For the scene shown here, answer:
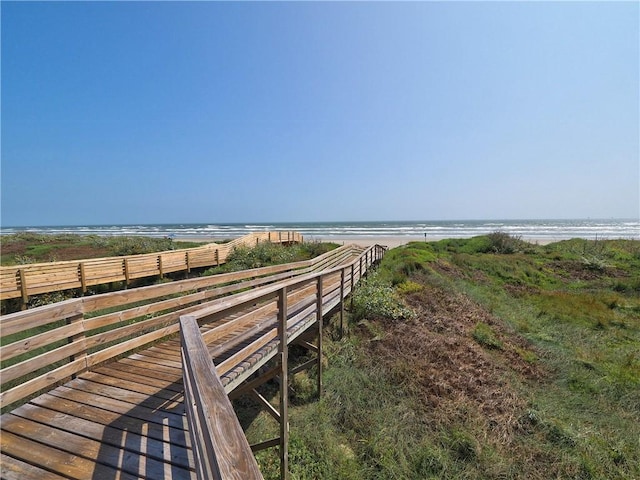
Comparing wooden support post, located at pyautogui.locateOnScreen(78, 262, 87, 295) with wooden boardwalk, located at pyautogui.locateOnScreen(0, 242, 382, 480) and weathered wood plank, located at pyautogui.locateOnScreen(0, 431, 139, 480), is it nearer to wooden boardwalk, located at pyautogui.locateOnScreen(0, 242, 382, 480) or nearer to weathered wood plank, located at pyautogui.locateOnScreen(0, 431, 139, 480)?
wooden boardwalk, located at pyautogui.locateOnScreen(0, 242, 382, 480)

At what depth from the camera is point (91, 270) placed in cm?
1059

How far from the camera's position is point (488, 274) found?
16.3 meters

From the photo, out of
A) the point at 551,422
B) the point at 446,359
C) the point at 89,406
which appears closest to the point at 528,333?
the point at 446,359

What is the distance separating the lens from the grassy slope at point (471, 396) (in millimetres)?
4320

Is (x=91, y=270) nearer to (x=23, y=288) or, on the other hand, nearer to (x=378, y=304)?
(x=23, y=288)

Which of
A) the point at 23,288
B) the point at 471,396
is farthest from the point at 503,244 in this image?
the point at 23,288

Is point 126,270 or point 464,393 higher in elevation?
point 126,270

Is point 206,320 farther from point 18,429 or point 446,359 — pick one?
point 446,359

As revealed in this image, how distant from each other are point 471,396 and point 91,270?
12.3 m

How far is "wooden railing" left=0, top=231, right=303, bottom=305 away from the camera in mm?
8663

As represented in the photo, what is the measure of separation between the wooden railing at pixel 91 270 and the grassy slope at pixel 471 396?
8.66 m

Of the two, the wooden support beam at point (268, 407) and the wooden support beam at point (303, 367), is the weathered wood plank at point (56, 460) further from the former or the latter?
the wooden support beam at point (303, 367)

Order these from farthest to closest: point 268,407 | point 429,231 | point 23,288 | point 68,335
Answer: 1. point 429,231
2. point 23,288
3. point 268,407
4. point 68,335

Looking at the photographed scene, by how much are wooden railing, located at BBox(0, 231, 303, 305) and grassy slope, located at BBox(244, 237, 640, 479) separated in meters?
8.66
